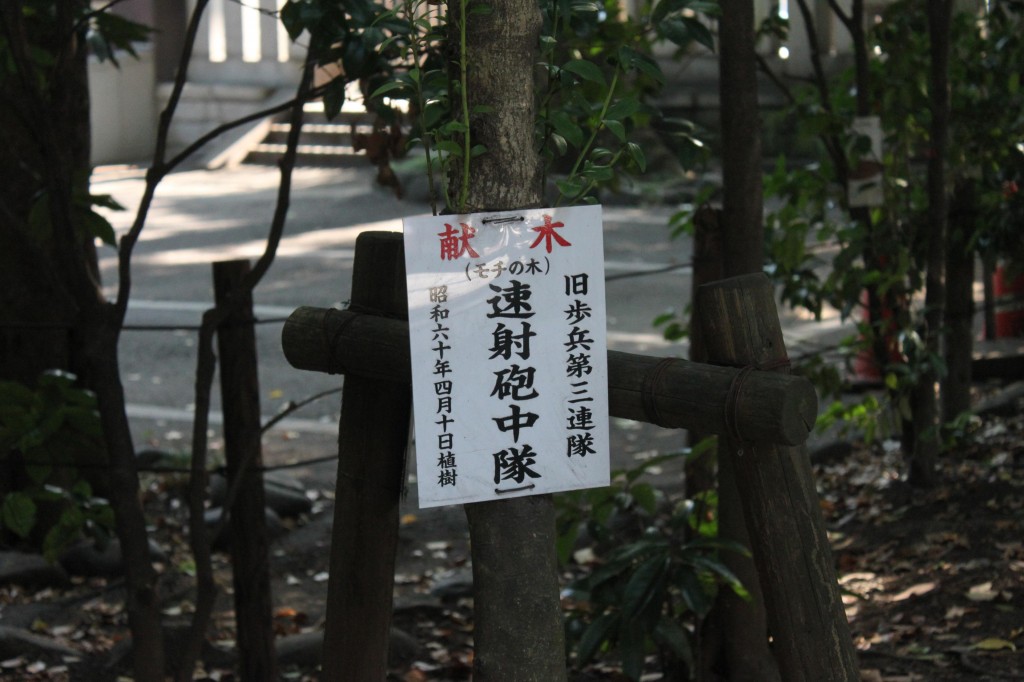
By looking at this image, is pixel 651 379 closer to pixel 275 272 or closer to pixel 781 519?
pixel 781 519

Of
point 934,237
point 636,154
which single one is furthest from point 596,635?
point 934,237

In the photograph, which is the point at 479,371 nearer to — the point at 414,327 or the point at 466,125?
the point at 414,327

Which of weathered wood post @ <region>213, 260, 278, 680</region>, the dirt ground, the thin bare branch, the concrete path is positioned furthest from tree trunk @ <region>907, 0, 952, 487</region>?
the thin bare branch

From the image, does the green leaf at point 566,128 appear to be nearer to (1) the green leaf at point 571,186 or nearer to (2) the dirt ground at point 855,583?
(1) the green leaf at point 571,186

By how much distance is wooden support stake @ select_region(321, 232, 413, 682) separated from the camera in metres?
2.36

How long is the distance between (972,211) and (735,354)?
3.44 meters

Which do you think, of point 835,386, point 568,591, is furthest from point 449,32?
point 835,386

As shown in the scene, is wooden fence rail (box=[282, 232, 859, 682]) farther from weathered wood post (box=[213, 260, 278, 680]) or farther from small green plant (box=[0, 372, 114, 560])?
weathered wood post (box=[213, 260, 278, 680])

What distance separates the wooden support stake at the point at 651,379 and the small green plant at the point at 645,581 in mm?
925

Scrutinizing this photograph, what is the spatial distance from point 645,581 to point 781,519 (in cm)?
98

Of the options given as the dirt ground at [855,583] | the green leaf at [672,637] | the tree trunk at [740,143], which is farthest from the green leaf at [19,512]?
the tree trunk at [740,143]

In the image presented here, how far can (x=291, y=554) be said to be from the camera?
16.5 feet

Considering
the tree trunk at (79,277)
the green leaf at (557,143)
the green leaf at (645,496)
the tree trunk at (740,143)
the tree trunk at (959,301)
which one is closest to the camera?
the green leaf at (557,143)

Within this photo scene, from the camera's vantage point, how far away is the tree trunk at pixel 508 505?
1.92m
